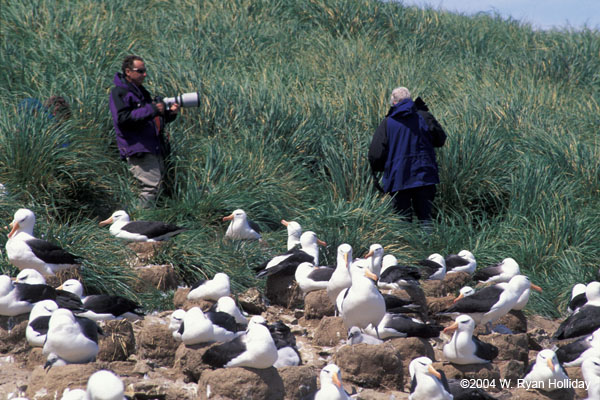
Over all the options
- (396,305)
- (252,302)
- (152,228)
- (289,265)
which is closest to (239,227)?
(152,228)

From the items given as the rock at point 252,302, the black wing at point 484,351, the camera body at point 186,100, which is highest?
the camera body at point 186,100

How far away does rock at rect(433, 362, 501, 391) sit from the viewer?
19.6 feet

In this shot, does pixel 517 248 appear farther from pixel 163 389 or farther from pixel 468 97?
pixel 163 389

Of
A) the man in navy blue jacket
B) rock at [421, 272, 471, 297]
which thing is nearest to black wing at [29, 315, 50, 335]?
rock at [421, 272, 471, 297]

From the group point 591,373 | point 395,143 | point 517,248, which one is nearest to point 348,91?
point 395,143

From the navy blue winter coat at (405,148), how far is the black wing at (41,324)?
4.90 m

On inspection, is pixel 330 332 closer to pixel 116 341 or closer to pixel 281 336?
pixel 281 336

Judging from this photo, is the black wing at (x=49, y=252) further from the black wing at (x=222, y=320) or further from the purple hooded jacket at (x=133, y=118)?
the purple hooded jacket at (x=133, y=118)

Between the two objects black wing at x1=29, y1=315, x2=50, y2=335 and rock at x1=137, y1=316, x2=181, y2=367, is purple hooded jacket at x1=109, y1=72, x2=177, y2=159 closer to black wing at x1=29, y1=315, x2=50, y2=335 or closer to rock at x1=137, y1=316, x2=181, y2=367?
rock at x1=137, y1=316, x2=181, y2=367

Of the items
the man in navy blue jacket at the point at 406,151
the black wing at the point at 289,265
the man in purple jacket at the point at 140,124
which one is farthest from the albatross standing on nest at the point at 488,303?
the man in purple jacket at the point at 140,124

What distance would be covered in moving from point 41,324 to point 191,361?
Answer: 3.46 ft

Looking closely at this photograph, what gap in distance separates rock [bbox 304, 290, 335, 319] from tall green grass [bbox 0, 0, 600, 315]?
3.14 feet

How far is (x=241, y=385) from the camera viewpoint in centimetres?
510

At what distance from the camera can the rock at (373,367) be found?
5824 mm
